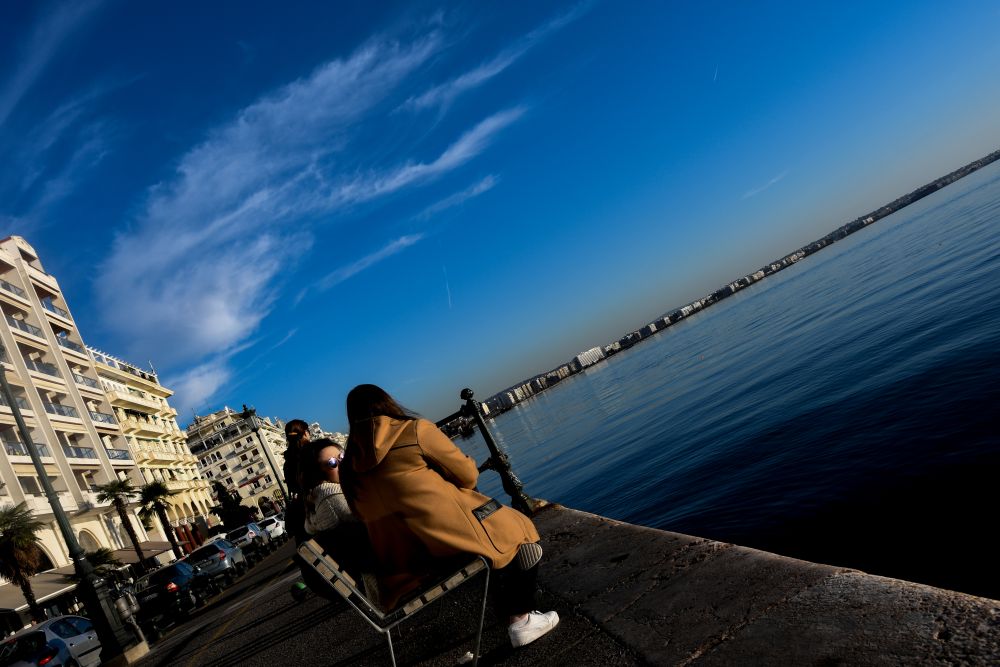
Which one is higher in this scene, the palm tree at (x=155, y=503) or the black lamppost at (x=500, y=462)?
the palm tree at (x=155, y=503)

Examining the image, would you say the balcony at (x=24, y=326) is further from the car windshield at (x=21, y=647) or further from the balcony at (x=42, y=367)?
the car windshield at (x=21, y=647)

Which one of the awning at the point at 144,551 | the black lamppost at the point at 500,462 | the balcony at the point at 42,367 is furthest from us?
the balcony at the point at 42,367

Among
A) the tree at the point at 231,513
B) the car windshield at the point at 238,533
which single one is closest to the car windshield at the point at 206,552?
the car windshield at the point at 238,533

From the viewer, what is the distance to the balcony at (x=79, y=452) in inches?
1457

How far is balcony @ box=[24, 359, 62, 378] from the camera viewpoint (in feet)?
124

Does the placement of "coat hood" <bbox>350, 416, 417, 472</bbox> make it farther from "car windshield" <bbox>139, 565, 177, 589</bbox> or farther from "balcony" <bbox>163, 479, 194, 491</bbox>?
"balcony" <bbox>163, 479, 194, 491</bbox>

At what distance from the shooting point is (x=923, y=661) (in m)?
1.75

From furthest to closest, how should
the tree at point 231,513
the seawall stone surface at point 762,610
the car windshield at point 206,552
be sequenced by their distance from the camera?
the tree at point 231,513, the car windshield at point 206,552, the seawall stone surface at point 762,610

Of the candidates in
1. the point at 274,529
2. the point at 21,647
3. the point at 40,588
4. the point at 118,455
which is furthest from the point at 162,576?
the point at 118,455

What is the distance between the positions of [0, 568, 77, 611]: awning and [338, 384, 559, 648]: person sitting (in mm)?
27360

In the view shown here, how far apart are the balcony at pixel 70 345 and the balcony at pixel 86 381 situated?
1912 millimetres

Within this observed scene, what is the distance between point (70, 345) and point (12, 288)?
21.8 feet

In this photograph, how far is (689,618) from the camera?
8.77 feet

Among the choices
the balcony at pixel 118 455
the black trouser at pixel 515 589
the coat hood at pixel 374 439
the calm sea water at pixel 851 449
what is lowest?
the calm sea water at pixel 851 449
